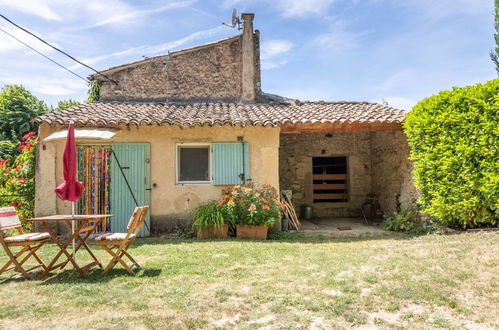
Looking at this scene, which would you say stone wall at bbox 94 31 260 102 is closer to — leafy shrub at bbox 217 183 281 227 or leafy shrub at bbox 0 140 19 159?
leafy shrub at bbox 217 183 281 227

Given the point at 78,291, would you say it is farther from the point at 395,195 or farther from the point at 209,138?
the point at 395,195

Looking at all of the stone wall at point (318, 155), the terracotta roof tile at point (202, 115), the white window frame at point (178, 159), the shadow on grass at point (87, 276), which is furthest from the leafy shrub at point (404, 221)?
the shadow on grass at point (87, 276)

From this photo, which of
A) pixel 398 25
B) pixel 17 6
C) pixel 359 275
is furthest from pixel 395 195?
pixel 17 6

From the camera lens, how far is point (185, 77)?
10.8m

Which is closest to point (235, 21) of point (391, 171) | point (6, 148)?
point (391, 171)

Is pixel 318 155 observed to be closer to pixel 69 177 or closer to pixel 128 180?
pixel 128 180

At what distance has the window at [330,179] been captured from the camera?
1166 centimetres

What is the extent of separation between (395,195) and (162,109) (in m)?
7.05

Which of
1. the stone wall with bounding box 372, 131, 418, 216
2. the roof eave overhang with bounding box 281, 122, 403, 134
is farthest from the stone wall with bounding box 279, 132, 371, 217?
the roof eave overhang with bounding box 281, 122, 403, 134

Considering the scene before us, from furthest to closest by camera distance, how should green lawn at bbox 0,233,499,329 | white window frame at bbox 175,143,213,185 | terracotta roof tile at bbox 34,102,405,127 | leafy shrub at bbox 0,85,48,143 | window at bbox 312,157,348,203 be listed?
leafy shrub at bbox 0,85,48,143 → window at bbox 312,157,348,203 → white window frame at bbox 175,143,213,185 → terracotta roof tile at bbox 34,102,405,127 → green lawn at bbox 0,233,499,329

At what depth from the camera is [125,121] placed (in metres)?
7.51

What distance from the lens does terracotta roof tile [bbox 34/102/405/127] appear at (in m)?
7.62

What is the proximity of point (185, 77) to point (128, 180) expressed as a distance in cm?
437

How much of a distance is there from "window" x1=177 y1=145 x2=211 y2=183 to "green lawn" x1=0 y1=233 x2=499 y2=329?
3060mm
